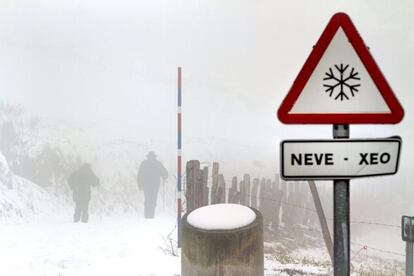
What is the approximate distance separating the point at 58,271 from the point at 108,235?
2626 millimetres

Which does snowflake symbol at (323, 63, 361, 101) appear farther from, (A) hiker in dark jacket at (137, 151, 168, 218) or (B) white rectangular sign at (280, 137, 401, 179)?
(A) hiker in dark jacket at (137, 151, 168, 218)

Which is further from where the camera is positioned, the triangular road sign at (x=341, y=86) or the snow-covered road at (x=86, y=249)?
the snow-covered road at (x=86, y=249)

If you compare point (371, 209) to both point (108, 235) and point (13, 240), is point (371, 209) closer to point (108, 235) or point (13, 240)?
point (108, 235)

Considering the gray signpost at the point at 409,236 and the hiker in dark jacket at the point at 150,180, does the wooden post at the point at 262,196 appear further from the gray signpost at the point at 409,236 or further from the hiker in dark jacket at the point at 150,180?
the gray signpost at the point at 409,236

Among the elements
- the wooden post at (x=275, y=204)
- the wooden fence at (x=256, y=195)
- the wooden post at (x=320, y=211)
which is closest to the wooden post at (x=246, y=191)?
the wooden fence at (x=256, y=195)

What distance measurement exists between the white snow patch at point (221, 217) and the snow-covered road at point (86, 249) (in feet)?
6.15

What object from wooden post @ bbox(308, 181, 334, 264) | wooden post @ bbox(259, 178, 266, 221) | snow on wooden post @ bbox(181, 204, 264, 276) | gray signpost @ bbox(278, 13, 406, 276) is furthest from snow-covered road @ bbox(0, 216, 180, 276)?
gray signpost @ bbox(278, 13, 406, 276)

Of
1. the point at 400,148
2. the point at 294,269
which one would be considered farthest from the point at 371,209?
the point at 400,148

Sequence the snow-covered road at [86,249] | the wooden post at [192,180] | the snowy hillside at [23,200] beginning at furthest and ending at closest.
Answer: the snowy hillside at [23,200]
the wooden post at [192,180]
the snow-covered road at [86,249]

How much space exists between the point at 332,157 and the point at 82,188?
9.12 meters

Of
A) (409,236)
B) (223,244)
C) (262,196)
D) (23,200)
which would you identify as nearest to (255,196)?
(262,196)

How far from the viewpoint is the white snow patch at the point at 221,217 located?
11.4ft

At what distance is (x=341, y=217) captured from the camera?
1.88 m

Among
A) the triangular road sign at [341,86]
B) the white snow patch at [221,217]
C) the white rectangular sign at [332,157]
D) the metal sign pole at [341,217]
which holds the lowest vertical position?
the white snow patch at [221,217]
